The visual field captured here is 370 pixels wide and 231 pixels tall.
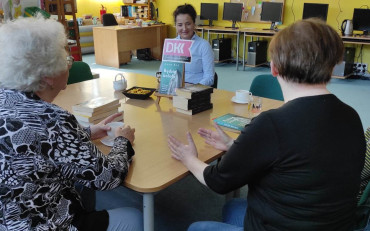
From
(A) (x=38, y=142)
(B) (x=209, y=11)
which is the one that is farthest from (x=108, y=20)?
(A) (x=38, y=142)

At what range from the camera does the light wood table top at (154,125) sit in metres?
1.29

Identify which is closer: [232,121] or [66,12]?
[232,121]

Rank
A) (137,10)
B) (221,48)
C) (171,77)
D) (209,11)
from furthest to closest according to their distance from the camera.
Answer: (137,10), (209,11), (221,48), (171,77)

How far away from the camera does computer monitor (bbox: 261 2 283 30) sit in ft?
22.0

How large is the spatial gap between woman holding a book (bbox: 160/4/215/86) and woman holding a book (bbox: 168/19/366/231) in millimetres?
2000

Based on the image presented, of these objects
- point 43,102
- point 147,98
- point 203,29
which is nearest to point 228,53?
point 203,29

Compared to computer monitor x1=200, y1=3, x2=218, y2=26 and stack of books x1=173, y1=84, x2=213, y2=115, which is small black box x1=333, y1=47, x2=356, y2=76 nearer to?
computer monitor x1=200, y1=3, x2=218, y2=26

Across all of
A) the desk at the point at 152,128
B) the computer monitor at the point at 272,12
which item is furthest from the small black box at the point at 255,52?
the desk at the point at 152,128

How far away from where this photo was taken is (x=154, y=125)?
1.81 meters

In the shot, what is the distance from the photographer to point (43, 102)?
1122 mm

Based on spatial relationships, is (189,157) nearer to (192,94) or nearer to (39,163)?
(39,163)

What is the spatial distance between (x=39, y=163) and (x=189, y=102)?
3.43ft

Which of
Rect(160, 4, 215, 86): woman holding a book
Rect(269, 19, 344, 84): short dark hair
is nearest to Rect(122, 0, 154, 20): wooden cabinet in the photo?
Rect(160, 4, 215, 86): woman holding a book

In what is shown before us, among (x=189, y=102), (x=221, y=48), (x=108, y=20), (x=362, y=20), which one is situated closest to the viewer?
(x=189, y=102)
